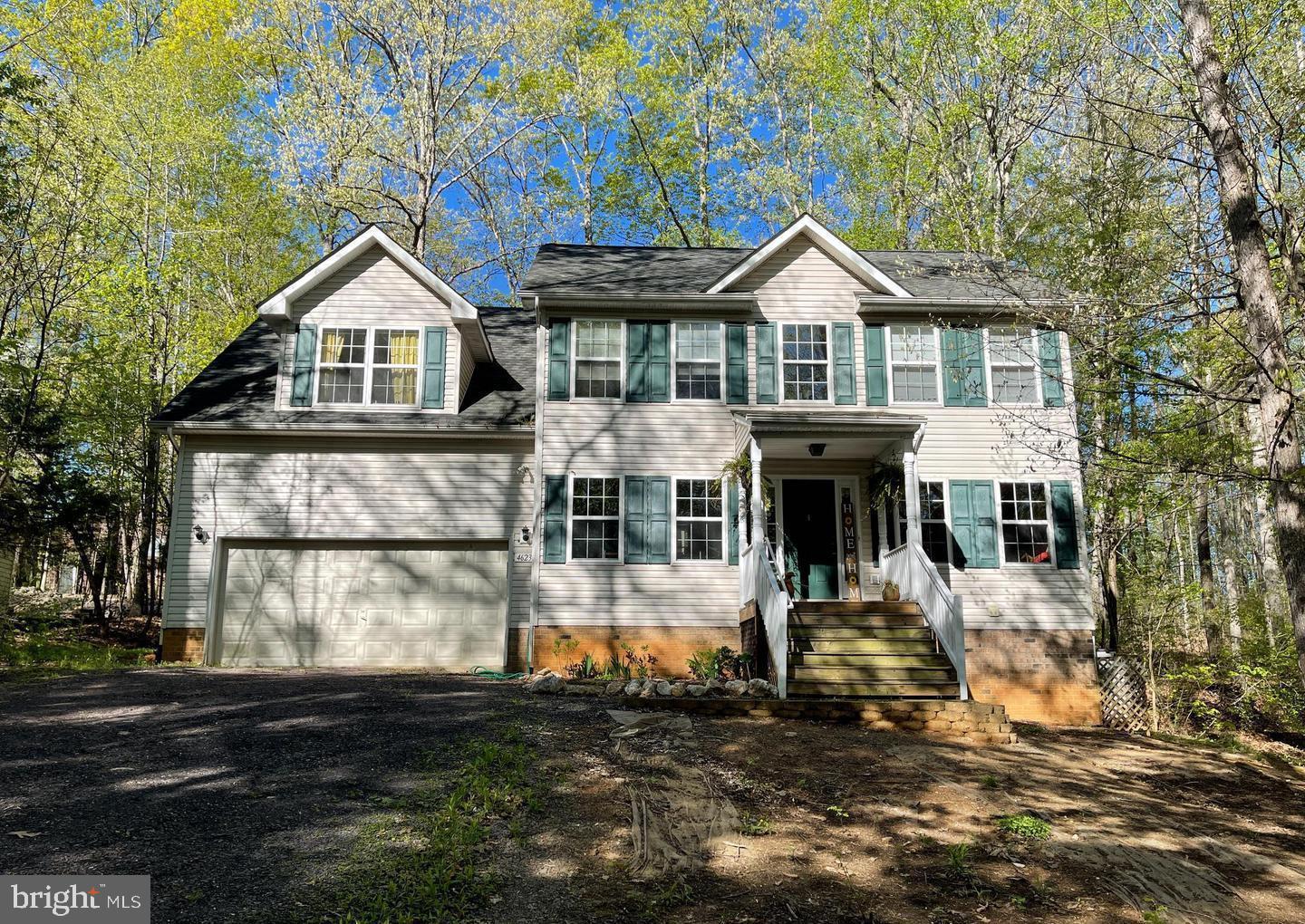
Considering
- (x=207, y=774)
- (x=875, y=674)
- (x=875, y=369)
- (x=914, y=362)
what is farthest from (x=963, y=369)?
(x=207, y=774)

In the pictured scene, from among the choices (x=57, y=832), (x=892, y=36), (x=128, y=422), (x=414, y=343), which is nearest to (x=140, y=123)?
(x=128, y=422)

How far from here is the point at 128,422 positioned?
18328 mm

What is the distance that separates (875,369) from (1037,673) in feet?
17.9

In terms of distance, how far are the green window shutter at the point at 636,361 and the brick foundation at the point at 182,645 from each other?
799cm

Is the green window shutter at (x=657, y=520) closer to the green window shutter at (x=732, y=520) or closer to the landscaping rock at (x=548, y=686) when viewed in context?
the green window shutter at (x=732, y=520)

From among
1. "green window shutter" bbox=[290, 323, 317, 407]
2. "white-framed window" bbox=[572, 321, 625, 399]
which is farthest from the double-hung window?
"green window shutter" bbox=[290, 323, 317, 407]

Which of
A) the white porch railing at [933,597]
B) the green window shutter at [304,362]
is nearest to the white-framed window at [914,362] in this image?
the white porch railing at [933,597]

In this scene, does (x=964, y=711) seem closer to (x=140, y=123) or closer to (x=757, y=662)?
(x=757, y=662)

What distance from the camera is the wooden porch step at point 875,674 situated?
1045 centimetres

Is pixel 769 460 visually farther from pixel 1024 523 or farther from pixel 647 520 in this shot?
pixel 1024 523

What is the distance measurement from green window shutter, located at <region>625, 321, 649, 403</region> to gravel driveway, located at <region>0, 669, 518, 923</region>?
222 inches

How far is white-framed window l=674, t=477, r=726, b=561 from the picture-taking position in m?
13.5

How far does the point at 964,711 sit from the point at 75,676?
37.4ft

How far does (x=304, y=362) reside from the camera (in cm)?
1443
